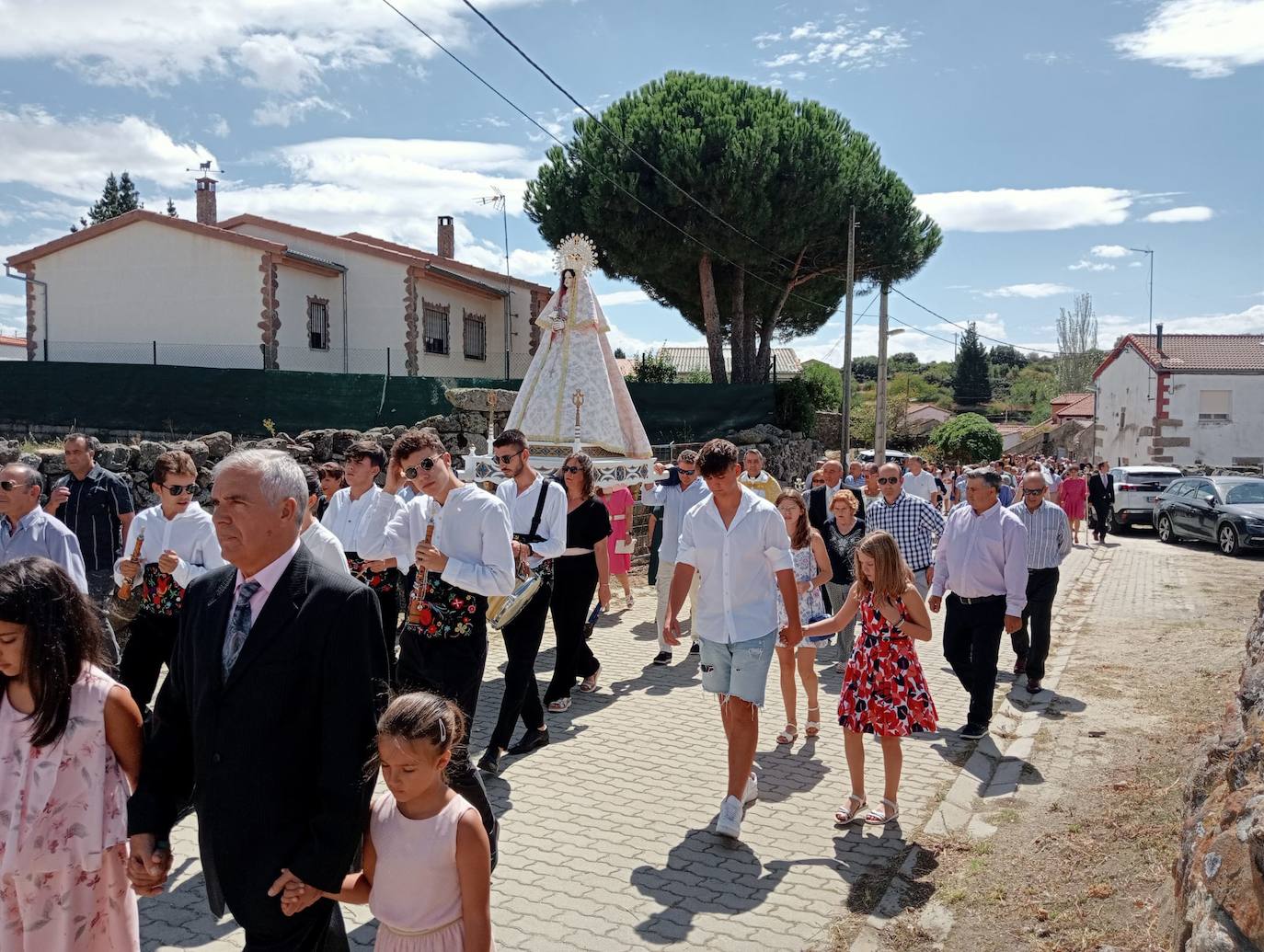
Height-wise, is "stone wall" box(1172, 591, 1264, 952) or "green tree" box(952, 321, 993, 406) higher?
"green tree" box(952, 321, 993, 406)

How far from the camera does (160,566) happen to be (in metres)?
5.07

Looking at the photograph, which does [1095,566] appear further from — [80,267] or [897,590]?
[80,267]

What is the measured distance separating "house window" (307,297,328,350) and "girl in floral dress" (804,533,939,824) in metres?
21.7

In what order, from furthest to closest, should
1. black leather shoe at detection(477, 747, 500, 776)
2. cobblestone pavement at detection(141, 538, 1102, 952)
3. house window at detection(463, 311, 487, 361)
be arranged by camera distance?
house window at detection(463, 311, 487, 361), black leather shoe at detection(477, 747, 500, 776), cobblestone pavement at detection(141, 538, 1102, 952)

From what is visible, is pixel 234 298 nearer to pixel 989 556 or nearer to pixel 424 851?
pixel 989 556

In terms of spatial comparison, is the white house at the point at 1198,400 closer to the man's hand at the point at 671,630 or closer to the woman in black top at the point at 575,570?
the woman in black top at the point at 575,570

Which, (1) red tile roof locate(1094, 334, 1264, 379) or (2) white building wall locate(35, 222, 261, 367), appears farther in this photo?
(1) red tile roof locate(1094, 334, 1264, 379)

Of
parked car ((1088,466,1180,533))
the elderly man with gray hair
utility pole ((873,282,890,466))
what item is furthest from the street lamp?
the elderly man with gray hair

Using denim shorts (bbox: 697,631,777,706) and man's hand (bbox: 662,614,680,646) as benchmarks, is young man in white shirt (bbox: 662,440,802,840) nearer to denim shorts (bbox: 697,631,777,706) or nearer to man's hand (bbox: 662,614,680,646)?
denim shorts (bbox: 697,631,777,706)

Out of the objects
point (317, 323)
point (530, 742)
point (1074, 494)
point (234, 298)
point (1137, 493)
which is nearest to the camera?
point (530, 742)

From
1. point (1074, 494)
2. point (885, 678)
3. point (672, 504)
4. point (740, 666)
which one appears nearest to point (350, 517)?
point (740, 666)

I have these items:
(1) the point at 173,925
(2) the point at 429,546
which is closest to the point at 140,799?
(1) the point at 173,925

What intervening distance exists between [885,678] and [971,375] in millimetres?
88780

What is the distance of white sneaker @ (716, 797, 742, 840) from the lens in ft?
16.6
